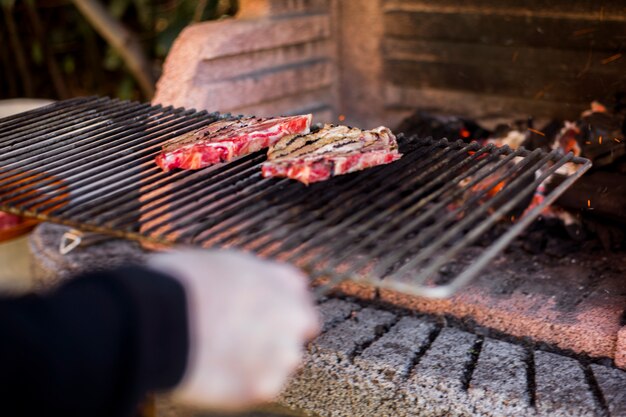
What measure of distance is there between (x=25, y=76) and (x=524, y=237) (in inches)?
209

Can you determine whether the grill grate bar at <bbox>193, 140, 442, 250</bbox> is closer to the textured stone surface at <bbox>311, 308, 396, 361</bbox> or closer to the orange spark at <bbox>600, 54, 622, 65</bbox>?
the textured stone surface at <bbox>311, 308, 396, 361</bbox>

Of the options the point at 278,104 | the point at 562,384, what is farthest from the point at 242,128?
the point at 278,104

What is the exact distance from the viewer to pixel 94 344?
1035 mm

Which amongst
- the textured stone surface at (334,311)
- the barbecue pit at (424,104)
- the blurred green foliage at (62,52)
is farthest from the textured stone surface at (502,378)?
the blurred green foliage at (62,52)

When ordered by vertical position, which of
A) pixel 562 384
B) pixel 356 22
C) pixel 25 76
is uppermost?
pixel 356 22

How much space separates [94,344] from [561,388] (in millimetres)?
1772

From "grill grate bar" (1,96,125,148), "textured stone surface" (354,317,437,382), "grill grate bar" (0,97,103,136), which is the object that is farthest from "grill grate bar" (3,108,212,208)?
"textured stone surface" (354,317,437,382)

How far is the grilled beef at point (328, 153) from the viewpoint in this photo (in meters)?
2.18

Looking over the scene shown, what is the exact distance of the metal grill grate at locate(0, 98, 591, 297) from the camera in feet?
5.72

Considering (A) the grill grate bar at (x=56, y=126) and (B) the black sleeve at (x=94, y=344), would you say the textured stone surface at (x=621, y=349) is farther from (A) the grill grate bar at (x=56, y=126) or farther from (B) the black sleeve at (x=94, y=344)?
(A) the grill grate bar at (x=56, y=126)

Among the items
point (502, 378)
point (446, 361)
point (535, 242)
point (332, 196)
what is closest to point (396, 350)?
point (446, 361)

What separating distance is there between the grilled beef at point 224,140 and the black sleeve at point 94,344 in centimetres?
118

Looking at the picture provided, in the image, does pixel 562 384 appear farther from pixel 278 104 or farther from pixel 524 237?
pixel 278 104

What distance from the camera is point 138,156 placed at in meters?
2.47
